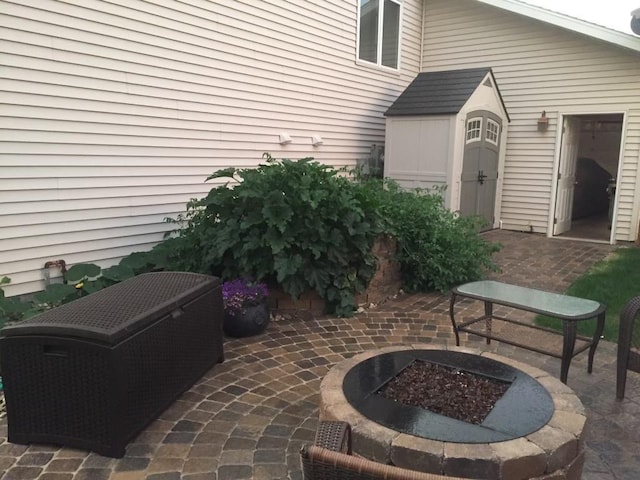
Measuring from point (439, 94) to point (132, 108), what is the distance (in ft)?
17.2

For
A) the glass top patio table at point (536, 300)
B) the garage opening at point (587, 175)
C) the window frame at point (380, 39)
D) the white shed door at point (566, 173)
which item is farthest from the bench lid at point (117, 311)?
the garage opening at point (587, 175)

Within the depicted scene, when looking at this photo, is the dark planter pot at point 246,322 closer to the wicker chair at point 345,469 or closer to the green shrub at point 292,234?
the green shrub at point 292,234

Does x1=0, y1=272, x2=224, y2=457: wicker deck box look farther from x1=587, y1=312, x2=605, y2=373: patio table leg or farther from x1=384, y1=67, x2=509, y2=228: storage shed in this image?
x1=384, y1=67, x2=509, y2=228: storage shed

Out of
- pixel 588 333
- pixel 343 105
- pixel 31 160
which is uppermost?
pixel 343 105

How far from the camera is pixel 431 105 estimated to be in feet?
26.5

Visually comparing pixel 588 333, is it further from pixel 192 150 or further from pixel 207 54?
pixel 207 54

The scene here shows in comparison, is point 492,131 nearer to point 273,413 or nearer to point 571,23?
point 571,23

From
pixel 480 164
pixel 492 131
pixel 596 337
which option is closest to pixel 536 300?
pixel 596 337

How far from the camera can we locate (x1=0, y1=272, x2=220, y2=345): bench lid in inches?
92.7

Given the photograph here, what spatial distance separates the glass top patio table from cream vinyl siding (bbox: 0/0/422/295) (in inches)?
139

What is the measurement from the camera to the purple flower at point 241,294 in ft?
13.3

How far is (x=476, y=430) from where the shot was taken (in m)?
2.04

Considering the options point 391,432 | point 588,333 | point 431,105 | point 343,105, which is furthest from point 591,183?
point 391,432

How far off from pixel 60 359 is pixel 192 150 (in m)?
3.75
